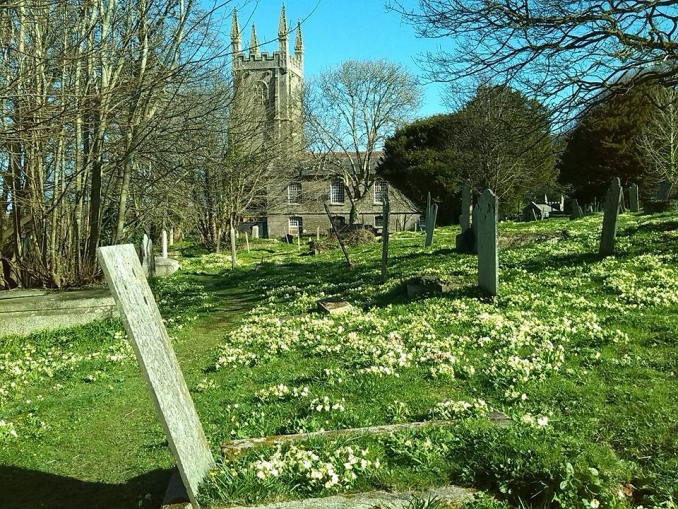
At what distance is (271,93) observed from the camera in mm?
67625

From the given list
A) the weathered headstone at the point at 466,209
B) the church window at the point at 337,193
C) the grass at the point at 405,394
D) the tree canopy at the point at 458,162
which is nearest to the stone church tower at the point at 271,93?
the grass at the point at 405,394

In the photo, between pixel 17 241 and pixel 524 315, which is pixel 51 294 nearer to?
pixel 17 241

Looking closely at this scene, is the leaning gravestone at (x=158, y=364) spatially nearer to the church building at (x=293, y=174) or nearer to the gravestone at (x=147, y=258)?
the gravestone at (x=147, y=258)

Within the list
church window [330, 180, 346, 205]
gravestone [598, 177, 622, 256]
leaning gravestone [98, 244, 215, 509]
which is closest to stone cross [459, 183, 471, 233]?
gravestone [598, 177, 622, 256]

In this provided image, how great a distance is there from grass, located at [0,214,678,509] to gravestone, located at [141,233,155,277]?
777 centimetres

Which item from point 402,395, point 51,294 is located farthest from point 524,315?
point 51,294

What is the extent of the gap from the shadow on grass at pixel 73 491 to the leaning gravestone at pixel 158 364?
49.3 inches

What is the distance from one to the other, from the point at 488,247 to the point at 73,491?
9.17m

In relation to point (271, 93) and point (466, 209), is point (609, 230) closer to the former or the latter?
point (466, 209)

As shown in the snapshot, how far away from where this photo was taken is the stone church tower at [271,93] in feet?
59.6

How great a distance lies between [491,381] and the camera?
22.7 feet

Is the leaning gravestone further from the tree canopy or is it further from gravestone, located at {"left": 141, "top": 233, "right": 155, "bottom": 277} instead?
the tree canopy

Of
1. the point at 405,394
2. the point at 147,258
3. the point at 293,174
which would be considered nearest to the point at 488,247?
the point at 405,394

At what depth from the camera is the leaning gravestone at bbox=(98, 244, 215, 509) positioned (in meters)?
3.67
